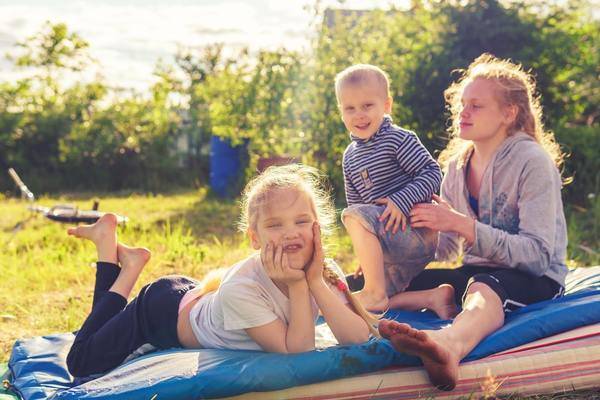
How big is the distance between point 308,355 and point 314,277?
25 centimetres

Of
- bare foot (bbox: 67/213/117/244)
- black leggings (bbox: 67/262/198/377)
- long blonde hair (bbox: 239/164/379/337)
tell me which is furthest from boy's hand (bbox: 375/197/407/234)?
bare foot (bbox: 67/213/117/244)

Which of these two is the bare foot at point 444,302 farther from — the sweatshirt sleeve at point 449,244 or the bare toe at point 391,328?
the bare toe at point 391,328

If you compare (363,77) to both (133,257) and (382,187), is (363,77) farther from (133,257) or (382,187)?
(133,257)

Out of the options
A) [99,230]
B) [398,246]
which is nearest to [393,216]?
[398,246]

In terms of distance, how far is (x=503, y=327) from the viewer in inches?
111

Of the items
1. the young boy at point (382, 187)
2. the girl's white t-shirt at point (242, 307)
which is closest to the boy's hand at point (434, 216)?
the young boy at point (382, 187)

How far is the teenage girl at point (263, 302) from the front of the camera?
244 centimetres

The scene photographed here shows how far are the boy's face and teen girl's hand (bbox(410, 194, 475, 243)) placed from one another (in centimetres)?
48

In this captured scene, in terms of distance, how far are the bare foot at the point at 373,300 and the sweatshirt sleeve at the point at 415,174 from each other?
1.28 ft

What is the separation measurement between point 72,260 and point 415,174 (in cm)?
279

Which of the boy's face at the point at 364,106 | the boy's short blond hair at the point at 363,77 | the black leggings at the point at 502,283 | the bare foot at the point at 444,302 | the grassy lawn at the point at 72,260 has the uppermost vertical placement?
the boy's short blond hair at the point at 363,77

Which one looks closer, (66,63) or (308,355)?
(308,355)

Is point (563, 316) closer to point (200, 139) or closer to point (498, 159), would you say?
point (498, 159)

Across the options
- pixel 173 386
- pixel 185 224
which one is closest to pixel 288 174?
pixel 173 386
